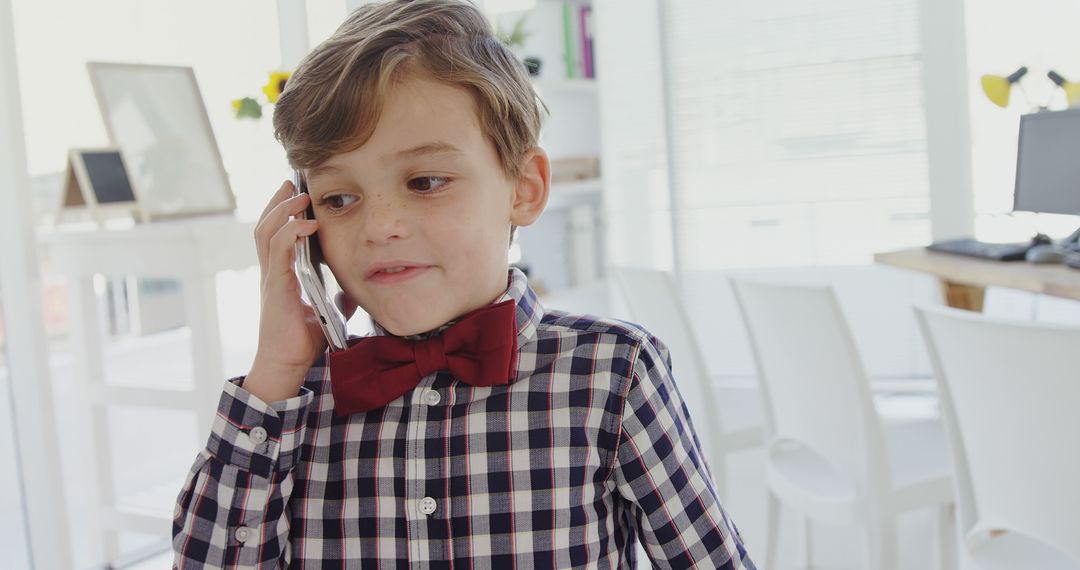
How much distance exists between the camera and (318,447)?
0.91 m

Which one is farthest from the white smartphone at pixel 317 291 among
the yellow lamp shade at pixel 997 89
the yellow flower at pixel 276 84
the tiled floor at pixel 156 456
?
the yellow lamp shade at pixel 997 89

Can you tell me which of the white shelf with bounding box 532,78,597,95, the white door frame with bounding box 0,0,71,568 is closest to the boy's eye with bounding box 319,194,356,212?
the white door frame with bounding box 0,0,71,568

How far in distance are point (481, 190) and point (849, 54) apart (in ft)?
11.9

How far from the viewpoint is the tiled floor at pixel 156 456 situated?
2.69m

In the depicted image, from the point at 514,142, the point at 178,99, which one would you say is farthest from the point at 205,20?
the point at 514,142

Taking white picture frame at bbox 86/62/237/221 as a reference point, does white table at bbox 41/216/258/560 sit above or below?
below

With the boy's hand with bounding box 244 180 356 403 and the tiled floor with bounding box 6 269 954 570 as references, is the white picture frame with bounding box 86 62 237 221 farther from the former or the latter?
the boy's hand with bounding box 244 180 356 403

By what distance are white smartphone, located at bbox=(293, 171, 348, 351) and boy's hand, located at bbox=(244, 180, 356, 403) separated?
23 mm

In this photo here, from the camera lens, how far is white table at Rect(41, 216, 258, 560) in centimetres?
241

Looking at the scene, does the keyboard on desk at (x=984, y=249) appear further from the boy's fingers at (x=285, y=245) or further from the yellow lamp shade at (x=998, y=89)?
the boy's fingers at (x=285, y=245)

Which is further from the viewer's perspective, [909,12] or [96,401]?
[909,12]

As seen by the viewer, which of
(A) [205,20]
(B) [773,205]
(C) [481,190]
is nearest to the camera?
(C) [481,190]

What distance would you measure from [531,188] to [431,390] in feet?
0.73

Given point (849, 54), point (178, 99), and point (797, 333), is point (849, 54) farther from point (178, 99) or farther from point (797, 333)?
point (178, 99)
